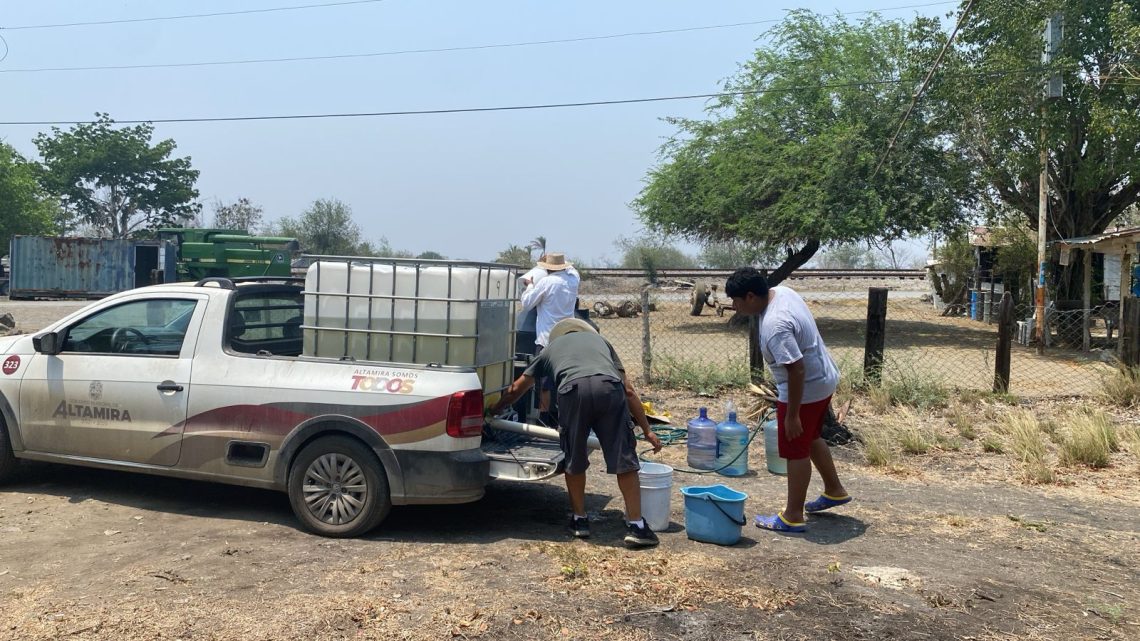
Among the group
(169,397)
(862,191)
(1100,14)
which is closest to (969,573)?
(169,397)

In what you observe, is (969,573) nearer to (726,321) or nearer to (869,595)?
(869,595)

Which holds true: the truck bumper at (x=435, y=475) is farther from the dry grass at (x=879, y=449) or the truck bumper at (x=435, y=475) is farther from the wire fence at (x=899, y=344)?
the wire fence at (x=899, y=344)

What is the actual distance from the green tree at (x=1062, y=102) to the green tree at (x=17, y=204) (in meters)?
39.2

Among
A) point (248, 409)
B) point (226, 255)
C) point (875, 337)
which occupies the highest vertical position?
point (226, 255)

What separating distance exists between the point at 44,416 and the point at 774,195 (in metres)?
18.1

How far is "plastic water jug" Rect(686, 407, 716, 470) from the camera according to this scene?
7.13 m

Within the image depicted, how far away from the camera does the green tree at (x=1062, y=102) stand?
15195 mm

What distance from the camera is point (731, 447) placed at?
7129 millimetres

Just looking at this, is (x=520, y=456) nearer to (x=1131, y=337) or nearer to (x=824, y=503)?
(x=824, y=503)

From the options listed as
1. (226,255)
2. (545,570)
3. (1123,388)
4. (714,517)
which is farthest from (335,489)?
(226,255)

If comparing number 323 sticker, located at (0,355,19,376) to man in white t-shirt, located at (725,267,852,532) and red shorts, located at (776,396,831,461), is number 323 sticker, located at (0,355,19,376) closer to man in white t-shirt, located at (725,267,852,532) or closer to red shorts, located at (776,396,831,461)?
man in white t-shirt, located at (725,267,852,532)

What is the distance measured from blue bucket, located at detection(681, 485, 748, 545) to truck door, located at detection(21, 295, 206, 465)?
3305 mm

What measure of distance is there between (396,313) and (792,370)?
8.07 feet

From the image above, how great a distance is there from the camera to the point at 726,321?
25.5 meters
